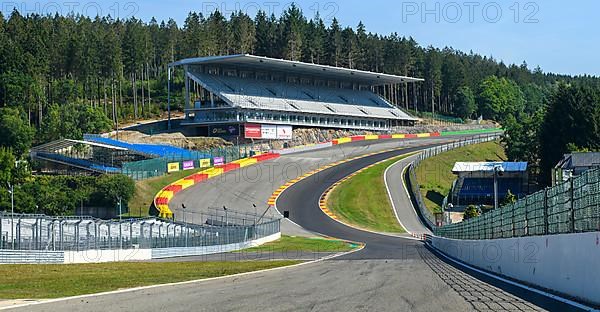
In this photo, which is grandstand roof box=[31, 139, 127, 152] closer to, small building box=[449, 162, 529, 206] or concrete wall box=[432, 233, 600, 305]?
small building box=[449, 162, 529, 206]

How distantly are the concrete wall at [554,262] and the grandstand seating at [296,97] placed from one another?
10576cm

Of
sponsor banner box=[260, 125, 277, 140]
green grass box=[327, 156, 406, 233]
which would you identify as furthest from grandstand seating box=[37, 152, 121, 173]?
sponsor banner box=[260, 125, 277, 140]

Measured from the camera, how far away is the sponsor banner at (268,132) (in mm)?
130875

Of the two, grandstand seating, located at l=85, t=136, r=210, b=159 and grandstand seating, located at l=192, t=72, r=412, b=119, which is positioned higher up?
grandstand seating, located at l=192, t=72, r=412, b=119

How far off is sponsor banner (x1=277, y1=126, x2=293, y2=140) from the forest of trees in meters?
26.9

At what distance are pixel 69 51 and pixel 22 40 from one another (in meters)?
8.29

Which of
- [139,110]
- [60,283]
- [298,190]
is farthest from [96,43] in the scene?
[60,283]

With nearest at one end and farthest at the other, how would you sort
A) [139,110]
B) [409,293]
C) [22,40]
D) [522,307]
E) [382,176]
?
[522,307]
[409,293]
[382,176]
[22,40]
[139,110]

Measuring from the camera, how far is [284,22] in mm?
184875

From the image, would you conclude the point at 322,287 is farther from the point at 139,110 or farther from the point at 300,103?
the point at 139,110

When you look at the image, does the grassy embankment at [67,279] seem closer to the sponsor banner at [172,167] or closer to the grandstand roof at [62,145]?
the sponsor banner at [172,167]

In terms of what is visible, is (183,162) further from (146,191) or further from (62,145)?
(62,145)

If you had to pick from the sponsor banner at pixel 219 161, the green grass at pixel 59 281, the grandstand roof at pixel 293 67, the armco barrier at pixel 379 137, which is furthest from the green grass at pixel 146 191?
the green grass at pixel 59 281

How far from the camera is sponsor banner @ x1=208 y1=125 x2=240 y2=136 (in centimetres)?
12812
